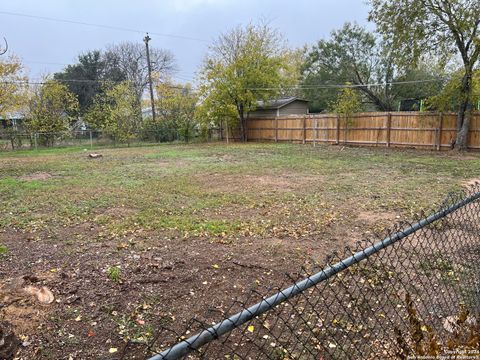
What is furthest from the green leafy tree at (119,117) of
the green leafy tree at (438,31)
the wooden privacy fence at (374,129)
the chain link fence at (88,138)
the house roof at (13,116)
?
the green leafy tree at (438,31)

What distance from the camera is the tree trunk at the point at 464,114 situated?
13.6 metres

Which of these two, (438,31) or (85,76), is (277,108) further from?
(85,76)

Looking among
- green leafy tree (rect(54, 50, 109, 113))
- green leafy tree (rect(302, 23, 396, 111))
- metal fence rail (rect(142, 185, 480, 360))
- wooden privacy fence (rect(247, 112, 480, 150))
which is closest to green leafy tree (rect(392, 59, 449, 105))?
green leafy tree (rect(302, 23, 396, 111))

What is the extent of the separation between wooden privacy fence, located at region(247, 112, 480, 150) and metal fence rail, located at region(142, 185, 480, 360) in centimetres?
1309

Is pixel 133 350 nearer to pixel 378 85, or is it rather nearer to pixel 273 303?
pixel 273 303

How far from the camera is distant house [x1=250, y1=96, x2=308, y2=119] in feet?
78.9

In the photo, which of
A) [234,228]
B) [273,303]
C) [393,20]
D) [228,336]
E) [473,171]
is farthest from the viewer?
[393,20]

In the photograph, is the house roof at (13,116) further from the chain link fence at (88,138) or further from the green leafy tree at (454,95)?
the green leafy tree at (454,95)

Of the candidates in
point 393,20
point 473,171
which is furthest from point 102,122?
point 473,171

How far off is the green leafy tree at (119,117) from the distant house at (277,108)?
783cm

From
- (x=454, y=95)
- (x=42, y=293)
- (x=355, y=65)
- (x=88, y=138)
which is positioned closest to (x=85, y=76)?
(x=88, y=138)

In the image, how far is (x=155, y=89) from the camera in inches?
1094

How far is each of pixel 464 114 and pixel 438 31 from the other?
346cm

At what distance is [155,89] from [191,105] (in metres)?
5.72
